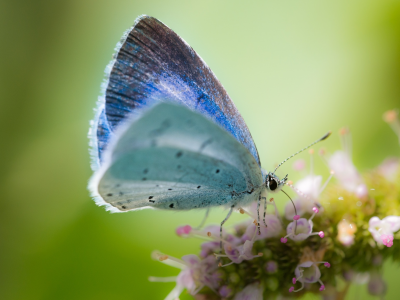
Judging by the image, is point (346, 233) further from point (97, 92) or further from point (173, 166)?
point (97, 92)

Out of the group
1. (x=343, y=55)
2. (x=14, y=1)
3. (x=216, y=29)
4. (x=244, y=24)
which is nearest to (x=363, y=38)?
(x=343, y=55)

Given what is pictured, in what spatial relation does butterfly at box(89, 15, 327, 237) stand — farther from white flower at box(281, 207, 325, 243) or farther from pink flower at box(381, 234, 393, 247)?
pink flower at box(381, 234, 393, 247)

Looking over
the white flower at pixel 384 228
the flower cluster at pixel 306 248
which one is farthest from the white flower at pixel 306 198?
the white flower at pixel 384 228

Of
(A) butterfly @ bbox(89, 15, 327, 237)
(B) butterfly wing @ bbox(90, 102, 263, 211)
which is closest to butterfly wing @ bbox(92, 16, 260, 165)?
(A) butterfly @ bbox(89, 15, 327, 237)

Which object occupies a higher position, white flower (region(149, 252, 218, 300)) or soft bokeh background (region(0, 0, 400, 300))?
soft bokeh background (region(0, 0, 400, 300))

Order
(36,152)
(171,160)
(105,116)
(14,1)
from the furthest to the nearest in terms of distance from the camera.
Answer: (14,1), (36,152), (105,116), (171,160)

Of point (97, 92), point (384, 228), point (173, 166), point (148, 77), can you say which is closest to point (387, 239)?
point (384, 228)

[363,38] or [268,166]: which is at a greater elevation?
[363,38]

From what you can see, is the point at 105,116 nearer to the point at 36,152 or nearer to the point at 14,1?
the point at 36,152
